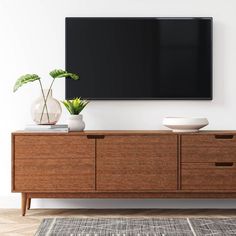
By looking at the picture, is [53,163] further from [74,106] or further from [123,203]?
[123,203]

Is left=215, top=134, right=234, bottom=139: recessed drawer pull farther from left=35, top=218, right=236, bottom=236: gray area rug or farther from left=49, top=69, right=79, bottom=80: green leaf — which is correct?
left=49, top=69, right=79, bottom=80: green leaf

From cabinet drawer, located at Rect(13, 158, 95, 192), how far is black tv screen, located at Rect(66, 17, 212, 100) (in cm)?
65

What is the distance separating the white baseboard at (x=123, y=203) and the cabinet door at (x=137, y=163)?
0.43 m

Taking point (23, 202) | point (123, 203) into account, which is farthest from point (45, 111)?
point (123, 203)

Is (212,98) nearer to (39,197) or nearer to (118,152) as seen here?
(118,152)

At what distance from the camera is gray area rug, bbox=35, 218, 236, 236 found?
368 cm

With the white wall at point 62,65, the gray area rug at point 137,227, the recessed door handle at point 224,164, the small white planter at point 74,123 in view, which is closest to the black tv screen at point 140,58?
the white wall at point 62,65

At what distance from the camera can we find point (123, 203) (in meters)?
4.64

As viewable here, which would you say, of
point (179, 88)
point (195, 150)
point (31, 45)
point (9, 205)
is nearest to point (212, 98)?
point (179, 88)

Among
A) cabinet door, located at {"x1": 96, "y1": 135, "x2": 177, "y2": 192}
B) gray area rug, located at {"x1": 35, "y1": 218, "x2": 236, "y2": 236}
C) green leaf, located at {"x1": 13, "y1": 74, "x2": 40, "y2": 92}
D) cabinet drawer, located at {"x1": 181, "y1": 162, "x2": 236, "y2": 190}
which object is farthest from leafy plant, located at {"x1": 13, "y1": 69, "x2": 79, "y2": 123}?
cabinet drawer, located at {"x1": 181, "y1": 162, "x2": 236, "y2": 190}

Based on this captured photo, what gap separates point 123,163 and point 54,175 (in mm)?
523

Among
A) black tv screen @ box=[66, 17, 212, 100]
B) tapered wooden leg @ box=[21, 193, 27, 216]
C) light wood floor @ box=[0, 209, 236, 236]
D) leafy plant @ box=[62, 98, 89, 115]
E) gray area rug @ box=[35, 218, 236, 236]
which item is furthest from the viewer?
black tv screen @ box=[66, 17, 212, 100]

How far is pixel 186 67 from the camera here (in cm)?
462

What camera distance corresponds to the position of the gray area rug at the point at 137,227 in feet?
12.1
